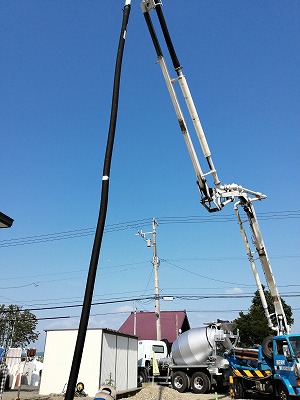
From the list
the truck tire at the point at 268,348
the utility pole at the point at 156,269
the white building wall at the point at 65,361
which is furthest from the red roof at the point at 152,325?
the truck tire at the point at 268,348

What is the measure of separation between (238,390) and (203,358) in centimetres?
355

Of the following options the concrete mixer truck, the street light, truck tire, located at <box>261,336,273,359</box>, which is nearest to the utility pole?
the concrete mixer truck

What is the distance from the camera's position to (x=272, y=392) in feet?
49.9

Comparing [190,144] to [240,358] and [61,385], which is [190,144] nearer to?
[240,358]

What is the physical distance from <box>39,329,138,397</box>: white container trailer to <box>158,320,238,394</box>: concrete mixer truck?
350cm

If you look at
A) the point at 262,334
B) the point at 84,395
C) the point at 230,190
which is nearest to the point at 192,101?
the point at 230,190

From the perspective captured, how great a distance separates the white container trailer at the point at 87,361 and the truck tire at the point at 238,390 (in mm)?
5864

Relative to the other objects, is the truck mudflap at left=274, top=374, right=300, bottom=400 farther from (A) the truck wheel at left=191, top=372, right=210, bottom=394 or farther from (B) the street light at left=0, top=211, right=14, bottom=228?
(B) the street light at left=0, top=211, right=14, bottom=228

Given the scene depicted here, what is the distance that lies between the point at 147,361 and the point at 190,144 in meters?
20.4

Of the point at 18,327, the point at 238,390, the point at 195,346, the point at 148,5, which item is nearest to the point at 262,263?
the point at 238,390

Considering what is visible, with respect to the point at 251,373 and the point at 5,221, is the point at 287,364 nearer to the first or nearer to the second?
the point at 251,373

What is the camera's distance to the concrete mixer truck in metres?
19.7

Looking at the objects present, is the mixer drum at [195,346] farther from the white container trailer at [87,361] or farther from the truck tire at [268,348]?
the truck tire at [268,348]

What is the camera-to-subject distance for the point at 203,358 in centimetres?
2053
